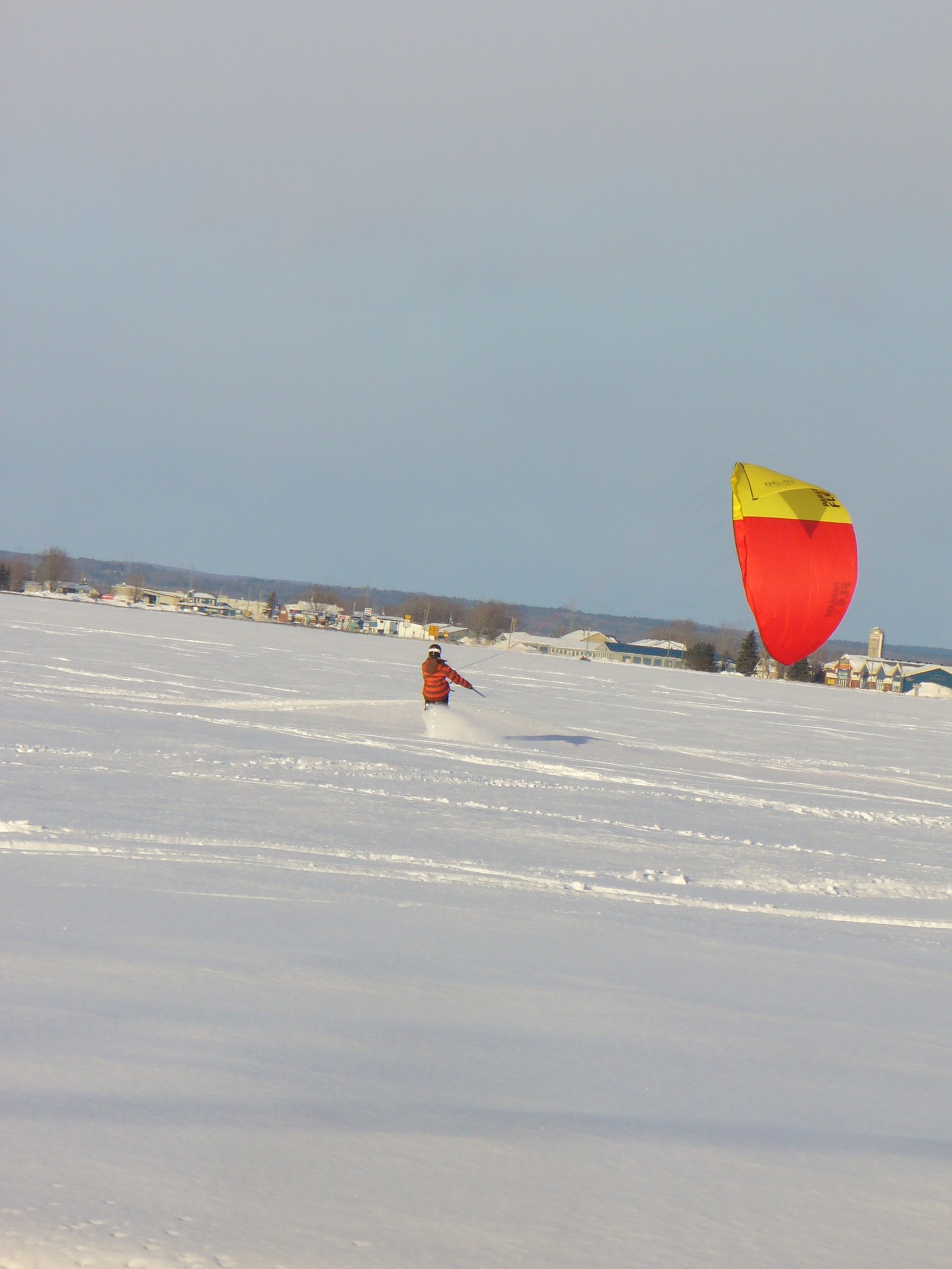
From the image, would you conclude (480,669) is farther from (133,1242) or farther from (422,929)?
(133,1242)

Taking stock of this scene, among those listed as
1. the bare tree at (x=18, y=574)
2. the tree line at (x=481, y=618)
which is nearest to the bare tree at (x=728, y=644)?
the tree line at (x=481, y=618)

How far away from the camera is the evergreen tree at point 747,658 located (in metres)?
71.3

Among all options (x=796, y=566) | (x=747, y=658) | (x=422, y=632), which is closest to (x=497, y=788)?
(x=796, y=566)

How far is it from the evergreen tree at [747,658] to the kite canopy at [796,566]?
184 feet

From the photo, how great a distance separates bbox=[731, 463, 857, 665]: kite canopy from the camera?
593 inches

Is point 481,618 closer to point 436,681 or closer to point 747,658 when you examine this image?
point 747,658

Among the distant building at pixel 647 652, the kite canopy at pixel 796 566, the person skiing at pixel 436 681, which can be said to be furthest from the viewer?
the distant building at pixel 647 652

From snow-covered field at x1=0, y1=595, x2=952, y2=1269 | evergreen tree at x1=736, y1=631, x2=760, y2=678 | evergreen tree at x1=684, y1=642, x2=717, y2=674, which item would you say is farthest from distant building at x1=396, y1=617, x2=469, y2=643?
snow-covered field at x1=0, y1=595, x2=952, y2=1269

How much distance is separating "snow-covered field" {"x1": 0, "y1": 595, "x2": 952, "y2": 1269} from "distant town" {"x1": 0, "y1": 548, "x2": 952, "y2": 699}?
5410cm

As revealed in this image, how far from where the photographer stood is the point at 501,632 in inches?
4560

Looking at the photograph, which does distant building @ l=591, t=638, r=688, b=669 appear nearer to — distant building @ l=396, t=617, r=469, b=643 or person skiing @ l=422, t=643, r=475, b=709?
distant building @ l=396, t=617, r=469, b=643

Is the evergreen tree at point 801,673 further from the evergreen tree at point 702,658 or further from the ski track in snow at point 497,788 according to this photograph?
the ski track in snow at point 497,788

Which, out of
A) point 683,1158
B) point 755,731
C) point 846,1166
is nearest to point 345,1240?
point 683,1158

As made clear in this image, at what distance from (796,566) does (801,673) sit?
61.5 meters
